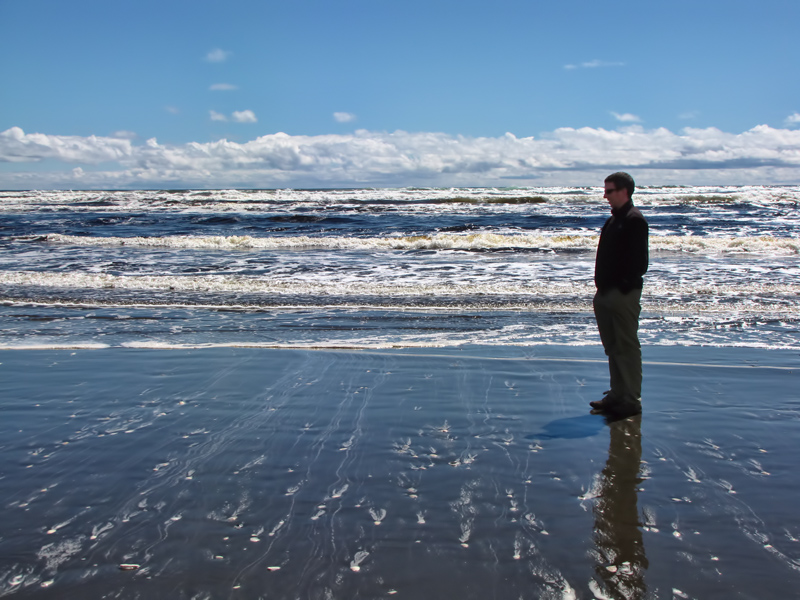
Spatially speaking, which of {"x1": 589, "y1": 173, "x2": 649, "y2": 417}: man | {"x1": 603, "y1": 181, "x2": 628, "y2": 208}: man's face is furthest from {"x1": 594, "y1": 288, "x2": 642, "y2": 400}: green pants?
{"x1": 603, "y1": 181, "x2": 628, "y2": 208}: man's face

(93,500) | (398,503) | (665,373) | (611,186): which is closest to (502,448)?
(398,503)

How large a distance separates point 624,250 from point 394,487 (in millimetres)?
2423

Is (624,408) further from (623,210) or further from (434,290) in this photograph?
(434,290)

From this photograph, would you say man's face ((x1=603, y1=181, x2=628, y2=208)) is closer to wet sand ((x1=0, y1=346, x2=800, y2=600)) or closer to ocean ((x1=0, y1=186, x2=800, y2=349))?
wet sand ((x1=0, y1=346, x2=800, y2=600))

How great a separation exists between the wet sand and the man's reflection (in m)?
0.01

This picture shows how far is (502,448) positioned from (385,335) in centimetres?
430

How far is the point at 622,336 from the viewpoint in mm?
4629

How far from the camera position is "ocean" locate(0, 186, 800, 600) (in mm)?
2652

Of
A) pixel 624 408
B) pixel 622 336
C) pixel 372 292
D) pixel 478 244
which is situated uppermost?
pixel 622 336

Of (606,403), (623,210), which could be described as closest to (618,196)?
(623,210)

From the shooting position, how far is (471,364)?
6387mm

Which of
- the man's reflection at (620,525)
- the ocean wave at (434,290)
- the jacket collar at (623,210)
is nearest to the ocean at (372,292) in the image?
the ocean wave at (434,290)

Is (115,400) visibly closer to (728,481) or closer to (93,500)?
(93,500)

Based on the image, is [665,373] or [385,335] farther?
[385,335]
